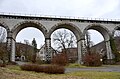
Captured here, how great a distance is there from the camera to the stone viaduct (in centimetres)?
3741

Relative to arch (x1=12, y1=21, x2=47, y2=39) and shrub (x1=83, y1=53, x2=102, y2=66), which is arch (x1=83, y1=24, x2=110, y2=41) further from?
shrub (x1=83, y1=53, x2=102, y2=66)

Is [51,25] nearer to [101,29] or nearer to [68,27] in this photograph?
[68,27]

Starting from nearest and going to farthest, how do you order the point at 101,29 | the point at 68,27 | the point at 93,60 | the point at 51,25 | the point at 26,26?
1. the point at 93,60
2. the point at 51,25
3. the point at 26,26
4. the point at 68,27
5. the point at 101,29

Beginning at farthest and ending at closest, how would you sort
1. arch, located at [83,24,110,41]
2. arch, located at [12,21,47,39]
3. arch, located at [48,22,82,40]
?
1. arch, located at [83,24,110,41]
2. arch, located at [48,22,82,40]
3. arch, located at [12,21,47,39]

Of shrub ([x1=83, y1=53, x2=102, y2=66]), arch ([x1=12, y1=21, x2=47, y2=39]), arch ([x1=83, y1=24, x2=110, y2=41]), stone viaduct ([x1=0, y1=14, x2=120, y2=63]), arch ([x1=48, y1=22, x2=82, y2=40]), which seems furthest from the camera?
arch ([x1=83, y1=24, x2=110, y2=41])

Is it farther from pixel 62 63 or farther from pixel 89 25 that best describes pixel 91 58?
pixel 89 25

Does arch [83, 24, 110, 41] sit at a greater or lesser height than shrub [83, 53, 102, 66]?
greater

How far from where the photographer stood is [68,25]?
40219 mm

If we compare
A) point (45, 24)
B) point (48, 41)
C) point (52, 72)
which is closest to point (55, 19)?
point (45, 24)

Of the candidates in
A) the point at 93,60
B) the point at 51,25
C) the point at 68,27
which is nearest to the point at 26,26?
the point at 51,25

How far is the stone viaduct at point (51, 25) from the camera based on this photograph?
3741 centimetres

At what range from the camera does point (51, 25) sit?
39219 millimetres

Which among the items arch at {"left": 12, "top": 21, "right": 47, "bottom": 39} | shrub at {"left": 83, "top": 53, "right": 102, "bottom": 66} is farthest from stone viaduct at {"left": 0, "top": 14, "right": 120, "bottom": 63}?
shrub at {"left": 83, "top": 53, "right": 102, "bottom": 66}

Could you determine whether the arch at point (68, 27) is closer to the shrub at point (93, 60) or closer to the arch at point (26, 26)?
the arch at point (26, 26)
